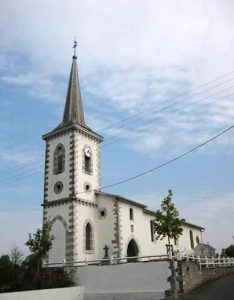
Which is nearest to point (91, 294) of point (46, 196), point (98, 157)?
point (46, 196)

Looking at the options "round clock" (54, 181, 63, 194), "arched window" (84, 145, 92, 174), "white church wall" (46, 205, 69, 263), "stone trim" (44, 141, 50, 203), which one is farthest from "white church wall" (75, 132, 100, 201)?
"stone trim" (44, 141, 50, 203)

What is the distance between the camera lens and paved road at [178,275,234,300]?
20469 millimetres

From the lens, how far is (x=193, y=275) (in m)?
24.6

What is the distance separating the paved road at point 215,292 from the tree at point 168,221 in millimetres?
6417

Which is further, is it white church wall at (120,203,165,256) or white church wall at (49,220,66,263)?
white church wall at (120,203,165,256)

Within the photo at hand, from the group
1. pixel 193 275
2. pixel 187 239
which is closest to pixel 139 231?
pixel 193 275

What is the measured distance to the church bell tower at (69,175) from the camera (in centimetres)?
3184

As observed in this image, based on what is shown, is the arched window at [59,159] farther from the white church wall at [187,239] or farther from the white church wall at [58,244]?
the white church wall at [187,239]

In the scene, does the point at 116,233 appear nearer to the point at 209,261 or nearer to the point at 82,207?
the point at 82,207

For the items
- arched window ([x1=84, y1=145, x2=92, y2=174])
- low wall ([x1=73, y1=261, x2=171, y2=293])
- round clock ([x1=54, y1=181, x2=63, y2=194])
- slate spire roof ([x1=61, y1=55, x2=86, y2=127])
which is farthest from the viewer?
slate spire roof ([x1=61, y1=55, x2=86, y2=127])

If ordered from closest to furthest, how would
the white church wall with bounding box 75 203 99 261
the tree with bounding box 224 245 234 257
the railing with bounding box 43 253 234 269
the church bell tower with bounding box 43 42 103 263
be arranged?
the railing with bounding box 43 253 234 269 < the white church wall with bounding box 75 203 99 261 < the church bell tower with bounding box 43 42 103 263 < the tree with bounding box 224 245 234 257

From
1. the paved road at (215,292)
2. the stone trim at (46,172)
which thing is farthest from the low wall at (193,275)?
the stone trim at (46,172)

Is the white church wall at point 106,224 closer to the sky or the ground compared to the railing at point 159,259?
closer to the sky

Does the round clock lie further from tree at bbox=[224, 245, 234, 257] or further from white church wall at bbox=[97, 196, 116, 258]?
tree at bbox=[224, 245, 234, 257]
